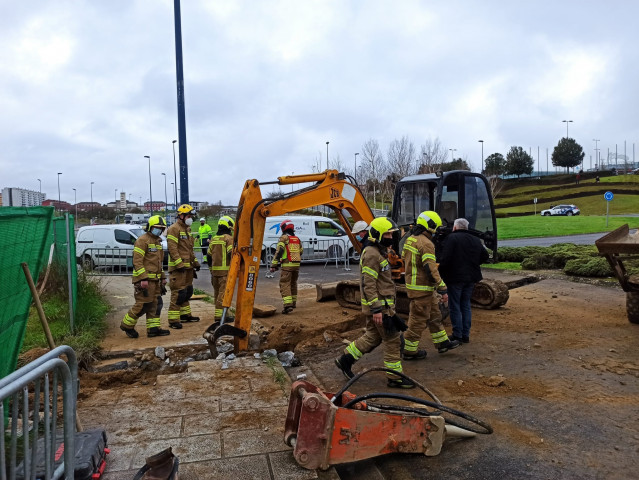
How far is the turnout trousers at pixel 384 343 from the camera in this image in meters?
6.00

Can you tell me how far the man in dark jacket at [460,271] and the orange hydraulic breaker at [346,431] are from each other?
3.68 meters

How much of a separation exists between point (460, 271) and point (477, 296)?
9.05 feet

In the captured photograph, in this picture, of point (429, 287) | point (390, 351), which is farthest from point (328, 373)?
point (429, 287)

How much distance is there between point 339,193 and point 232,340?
286cm

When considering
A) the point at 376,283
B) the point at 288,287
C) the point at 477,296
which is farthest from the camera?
the point at 288,287

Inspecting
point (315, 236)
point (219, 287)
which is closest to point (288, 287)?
point (219, 287)

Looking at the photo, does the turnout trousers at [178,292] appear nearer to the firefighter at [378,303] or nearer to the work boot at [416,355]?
the firefighter at [378,303]

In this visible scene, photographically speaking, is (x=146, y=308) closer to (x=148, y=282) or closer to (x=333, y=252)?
(x=148, y=282)

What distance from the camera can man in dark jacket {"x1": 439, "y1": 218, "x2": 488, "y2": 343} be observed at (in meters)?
7.66

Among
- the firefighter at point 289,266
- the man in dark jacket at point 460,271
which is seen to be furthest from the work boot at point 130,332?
the man in dark jacket at point 460,271

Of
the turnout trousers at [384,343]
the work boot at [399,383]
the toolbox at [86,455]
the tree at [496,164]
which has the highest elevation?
the tree at [496,164]

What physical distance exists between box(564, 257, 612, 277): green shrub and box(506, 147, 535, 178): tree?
64552 mm

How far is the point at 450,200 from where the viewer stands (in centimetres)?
978

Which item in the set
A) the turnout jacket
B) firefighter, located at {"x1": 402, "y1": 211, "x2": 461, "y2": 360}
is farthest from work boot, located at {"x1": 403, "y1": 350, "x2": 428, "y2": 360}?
the turnout jacket
